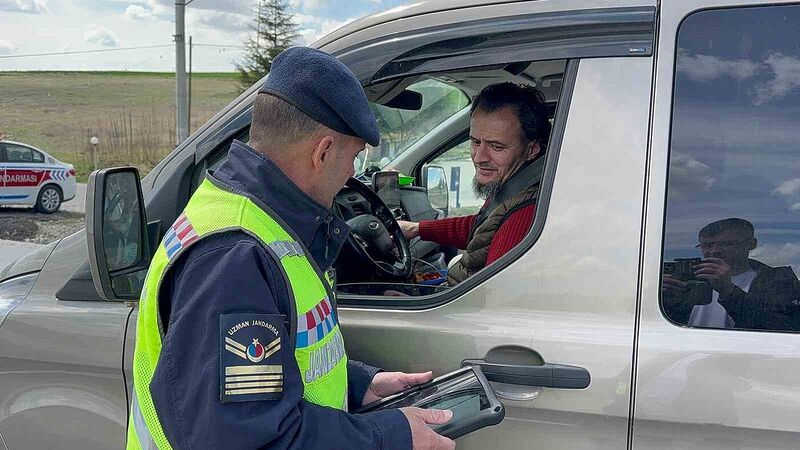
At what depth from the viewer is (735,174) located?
4.74 feet

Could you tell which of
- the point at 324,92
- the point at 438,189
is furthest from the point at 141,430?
the point at 438,189

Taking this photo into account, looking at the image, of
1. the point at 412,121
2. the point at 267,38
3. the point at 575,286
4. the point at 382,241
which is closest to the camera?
the point at 575,286

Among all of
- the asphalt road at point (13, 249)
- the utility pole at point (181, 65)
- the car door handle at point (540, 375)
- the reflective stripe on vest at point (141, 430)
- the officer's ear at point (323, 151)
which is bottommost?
the asphalt road at point (13, 249)

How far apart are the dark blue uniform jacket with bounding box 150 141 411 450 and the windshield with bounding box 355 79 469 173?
1873 millimetres

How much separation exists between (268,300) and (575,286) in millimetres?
714

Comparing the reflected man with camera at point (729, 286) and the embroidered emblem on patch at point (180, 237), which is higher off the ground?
the embroidered emblem on patch at point (180, 237)

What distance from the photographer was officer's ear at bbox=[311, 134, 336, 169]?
1.26m

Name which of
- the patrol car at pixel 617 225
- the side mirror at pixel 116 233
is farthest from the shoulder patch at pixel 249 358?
the side mirror at pixel 116 233

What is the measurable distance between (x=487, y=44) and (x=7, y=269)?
5.60ft

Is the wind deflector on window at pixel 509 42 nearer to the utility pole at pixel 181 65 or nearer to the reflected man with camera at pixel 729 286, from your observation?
the reflected man with camera at pixel 729 286

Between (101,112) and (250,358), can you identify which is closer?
(250,358)

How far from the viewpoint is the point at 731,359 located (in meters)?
1.40

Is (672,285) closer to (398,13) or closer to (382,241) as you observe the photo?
(398,13)

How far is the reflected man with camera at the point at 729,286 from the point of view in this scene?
1.43 m
